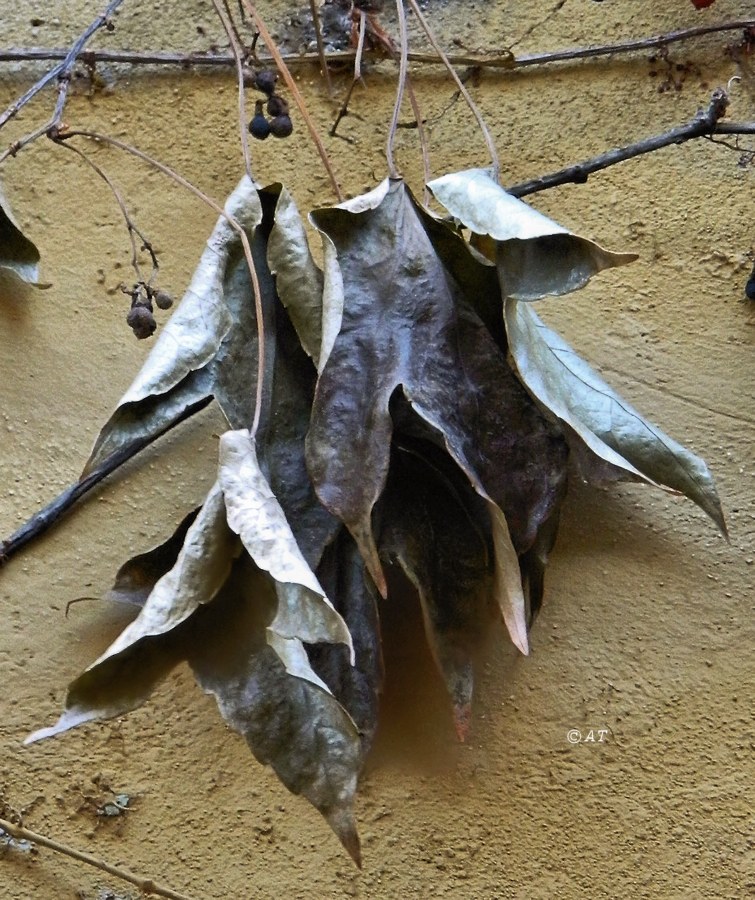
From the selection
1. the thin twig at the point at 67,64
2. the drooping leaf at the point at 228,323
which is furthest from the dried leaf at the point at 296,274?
the thin twig at the point at 67,64

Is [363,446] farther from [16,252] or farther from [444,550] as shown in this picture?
[16,252]

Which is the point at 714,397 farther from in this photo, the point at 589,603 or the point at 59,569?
the point at 59,569

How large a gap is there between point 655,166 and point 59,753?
0.64 metres

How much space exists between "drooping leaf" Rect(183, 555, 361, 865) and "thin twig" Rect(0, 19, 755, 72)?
47 centimetres

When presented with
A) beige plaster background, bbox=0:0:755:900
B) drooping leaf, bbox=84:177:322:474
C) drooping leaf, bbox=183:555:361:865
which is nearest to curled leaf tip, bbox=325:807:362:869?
drooping leaf, bbox=183:555:361:865

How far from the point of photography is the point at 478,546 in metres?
0.75

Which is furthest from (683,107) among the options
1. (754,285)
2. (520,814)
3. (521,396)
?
(520,814)

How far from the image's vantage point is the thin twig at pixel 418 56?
35.2 inches

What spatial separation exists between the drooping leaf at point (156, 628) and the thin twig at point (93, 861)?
16 centimetres

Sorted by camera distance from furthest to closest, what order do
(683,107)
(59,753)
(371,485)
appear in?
(683,107) < (59,753) < (371,485)

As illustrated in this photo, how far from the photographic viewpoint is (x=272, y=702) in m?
0.69

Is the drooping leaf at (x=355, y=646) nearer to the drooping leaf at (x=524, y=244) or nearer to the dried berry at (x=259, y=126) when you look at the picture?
the drooping leaf at (x=524, y=244)

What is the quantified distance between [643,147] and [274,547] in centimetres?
45

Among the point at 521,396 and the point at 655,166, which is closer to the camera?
the point at 521,396
